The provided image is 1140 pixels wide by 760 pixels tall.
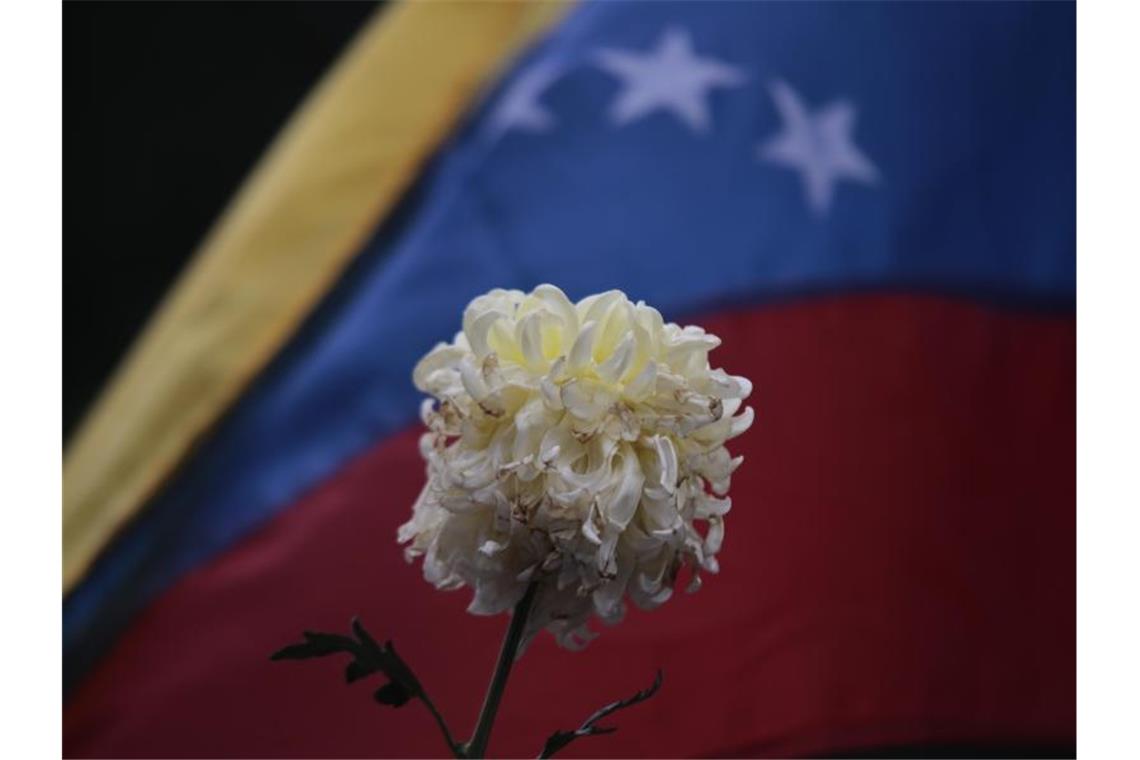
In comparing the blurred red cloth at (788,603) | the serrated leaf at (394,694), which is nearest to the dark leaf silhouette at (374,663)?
the serrated leaf at (394,694)

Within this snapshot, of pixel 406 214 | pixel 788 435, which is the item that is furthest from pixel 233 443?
pixel 788 435

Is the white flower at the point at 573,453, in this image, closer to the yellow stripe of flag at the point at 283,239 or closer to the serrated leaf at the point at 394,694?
the serrated leaf at the point at 394,694

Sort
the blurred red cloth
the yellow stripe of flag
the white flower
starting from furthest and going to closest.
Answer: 1. the yellow stripe of flag
2. the blurred red cloth
3. the white flower

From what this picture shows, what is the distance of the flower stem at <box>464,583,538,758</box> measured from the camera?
54 cm

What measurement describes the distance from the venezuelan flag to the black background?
1.4 inches

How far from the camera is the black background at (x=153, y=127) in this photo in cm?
142

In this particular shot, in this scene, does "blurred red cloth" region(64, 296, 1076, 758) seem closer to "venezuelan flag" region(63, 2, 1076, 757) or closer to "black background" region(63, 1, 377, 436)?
"venezuelan flag" region(63, 2, 1076, 757)

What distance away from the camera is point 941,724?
1.32m

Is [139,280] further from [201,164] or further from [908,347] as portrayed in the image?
[908,347]

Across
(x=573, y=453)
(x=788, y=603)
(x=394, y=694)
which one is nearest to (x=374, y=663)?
(x=394, y=694)

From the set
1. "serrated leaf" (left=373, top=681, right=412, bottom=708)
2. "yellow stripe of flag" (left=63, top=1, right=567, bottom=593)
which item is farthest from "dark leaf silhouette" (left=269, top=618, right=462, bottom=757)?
"yellow stripe of flag" (left=63, top=1, right=567, bottom=593)

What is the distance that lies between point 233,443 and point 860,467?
26.5 inches

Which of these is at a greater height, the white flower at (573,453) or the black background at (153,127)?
the black background at (153,127)

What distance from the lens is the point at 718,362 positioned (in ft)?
4.36
